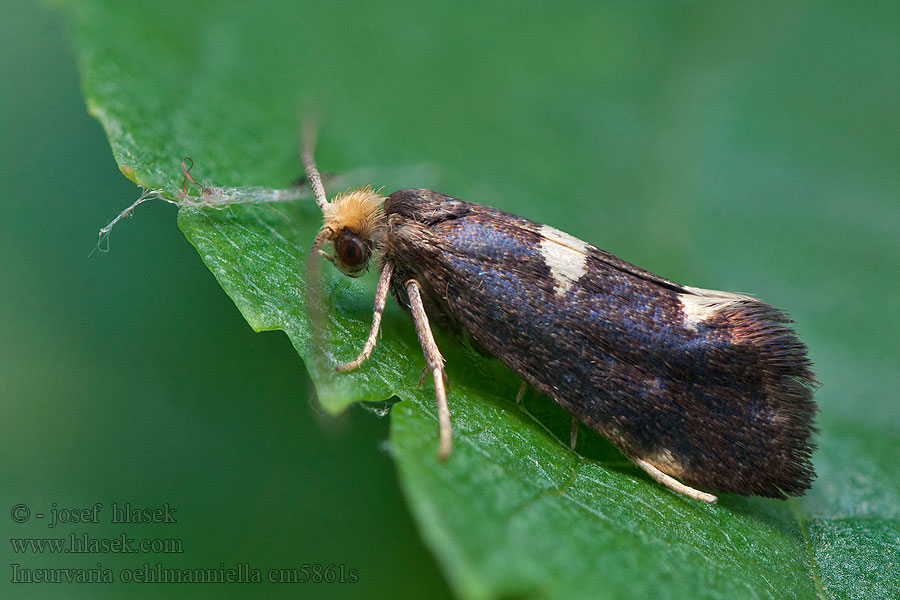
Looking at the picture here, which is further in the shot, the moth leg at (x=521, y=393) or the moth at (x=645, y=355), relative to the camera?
the moth leg at (x=521, y=393)

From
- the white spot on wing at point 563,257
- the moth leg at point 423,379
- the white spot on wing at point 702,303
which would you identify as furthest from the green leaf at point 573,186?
the white spot on wing at point 702,303

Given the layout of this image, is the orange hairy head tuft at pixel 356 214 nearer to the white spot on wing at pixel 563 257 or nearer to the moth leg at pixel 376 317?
the moth leg at pixel 376 317

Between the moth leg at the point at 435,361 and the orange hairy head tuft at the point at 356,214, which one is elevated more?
the orange hairy head tuft at the point at 356,214

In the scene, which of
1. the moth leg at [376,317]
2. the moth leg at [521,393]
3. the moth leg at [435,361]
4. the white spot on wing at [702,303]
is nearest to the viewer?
the moth leg at [435,361]

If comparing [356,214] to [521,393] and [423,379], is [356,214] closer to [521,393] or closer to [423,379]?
[423,379]

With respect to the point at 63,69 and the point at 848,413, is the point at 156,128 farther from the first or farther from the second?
the point at 848,413

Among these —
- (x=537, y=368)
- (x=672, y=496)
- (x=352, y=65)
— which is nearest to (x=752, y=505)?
(x=672, y=496)
